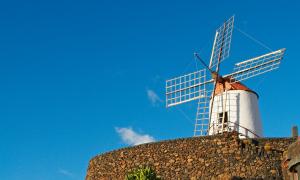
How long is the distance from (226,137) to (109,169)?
5.17m

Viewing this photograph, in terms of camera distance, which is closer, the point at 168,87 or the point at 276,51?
the point at 276,51

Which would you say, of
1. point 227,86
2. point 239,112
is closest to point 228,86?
point 227,86

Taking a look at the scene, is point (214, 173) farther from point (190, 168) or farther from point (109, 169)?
point (109, 169)

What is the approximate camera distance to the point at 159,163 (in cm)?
2075

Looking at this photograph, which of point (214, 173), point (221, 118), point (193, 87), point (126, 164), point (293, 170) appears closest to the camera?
point (293, 170)

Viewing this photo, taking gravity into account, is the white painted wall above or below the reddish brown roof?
below

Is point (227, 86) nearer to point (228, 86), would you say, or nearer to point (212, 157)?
point (228, 86)

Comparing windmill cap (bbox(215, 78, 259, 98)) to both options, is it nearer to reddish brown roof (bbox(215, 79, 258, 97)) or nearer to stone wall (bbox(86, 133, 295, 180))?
reddish brown roof (bbox(215, 79, 258, 97))

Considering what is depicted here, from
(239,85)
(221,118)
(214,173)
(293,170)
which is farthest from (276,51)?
(293,170)

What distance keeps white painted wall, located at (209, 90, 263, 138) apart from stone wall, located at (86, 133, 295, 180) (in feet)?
13.9

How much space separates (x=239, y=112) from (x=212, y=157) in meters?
5.42

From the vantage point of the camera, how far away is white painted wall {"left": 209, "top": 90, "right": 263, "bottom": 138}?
966 inches

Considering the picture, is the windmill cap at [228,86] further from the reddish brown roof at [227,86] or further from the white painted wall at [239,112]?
the white painted wall at [239,112]

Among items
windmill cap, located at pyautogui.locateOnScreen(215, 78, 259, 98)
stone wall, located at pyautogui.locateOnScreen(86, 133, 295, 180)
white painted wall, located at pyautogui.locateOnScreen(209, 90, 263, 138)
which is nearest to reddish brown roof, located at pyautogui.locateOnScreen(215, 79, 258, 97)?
windmill cap, located at pyautogui.locateOnScreen(215, 78, 259, 98)
